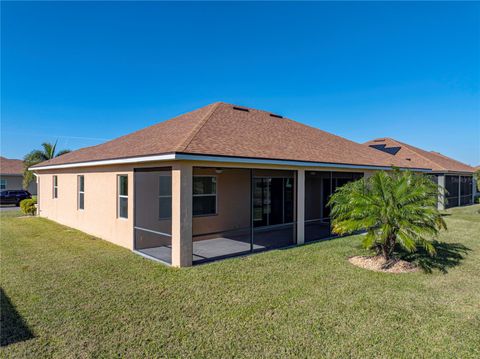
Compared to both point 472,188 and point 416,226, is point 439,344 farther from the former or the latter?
point 472,188

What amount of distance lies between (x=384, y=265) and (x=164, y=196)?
23.8 ft

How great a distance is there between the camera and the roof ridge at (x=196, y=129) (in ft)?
24.6

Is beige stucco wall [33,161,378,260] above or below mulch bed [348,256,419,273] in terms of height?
above

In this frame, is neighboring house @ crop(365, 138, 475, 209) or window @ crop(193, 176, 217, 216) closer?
window @ crop(193, 176, 217, 216)

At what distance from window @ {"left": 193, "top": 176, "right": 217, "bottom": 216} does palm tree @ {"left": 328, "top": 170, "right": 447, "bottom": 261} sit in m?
5.07

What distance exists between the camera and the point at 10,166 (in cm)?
3819

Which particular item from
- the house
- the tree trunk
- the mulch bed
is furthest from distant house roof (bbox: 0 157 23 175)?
the tree trunk

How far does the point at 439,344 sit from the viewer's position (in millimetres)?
4020

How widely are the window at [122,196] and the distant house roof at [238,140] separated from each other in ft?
2.82

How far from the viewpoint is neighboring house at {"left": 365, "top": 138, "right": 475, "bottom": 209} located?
21.8 metres

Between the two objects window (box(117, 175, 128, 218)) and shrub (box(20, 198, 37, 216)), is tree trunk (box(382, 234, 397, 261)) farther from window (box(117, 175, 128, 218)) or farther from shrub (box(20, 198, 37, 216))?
shrub (box(20, 198, 37, 216))

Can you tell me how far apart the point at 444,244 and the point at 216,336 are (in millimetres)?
9834

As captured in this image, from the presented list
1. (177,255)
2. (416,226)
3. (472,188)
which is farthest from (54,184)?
(472,188)

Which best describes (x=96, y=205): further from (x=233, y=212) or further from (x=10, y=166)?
(x=10, y=166)
